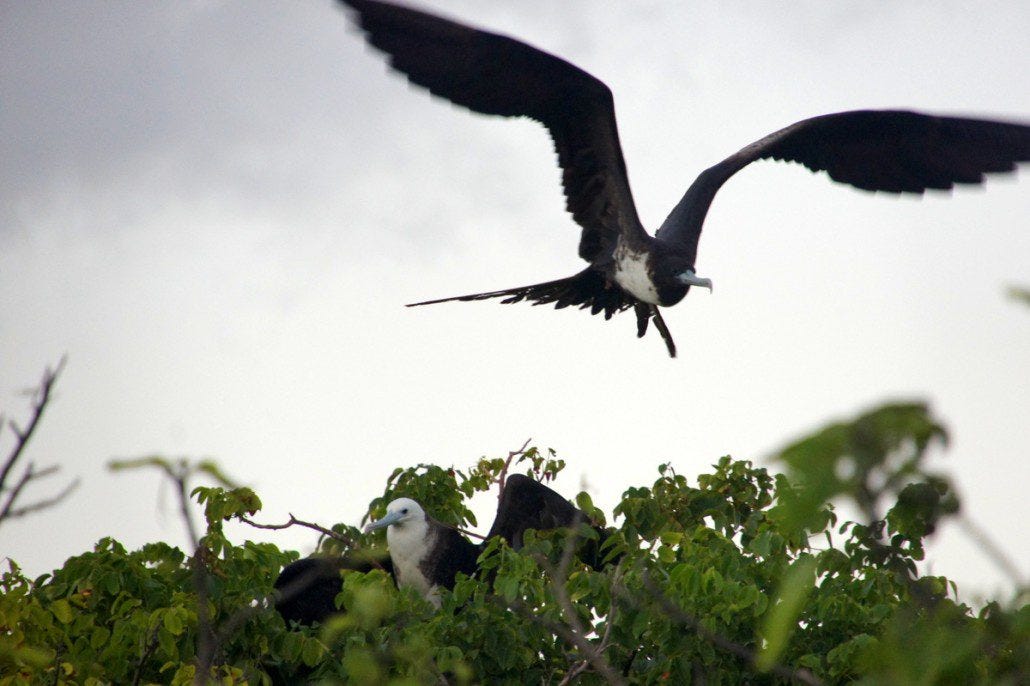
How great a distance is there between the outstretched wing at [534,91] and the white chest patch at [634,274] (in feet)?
0.22

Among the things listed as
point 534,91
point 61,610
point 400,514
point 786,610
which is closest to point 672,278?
point 534,91

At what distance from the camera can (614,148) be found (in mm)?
4523

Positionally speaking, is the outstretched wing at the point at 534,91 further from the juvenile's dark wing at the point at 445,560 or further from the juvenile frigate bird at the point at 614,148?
the juvenile's dark wing at the point at 445,560

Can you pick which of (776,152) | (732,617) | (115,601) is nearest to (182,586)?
(115,601)

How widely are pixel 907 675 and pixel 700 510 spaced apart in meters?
3.58

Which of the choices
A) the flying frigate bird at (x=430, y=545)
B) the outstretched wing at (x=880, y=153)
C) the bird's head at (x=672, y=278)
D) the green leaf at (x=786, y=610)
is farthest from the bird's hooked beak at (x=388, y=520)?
the green leaf at (x=786, y=610)

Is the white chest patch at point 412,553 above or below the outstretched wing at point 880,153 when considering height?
below

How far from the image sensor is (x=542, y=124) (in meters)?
4.52

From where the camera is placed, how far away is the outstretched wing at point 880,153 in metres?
4.71

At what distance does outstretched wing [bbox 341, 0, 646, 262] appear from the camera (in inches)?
161

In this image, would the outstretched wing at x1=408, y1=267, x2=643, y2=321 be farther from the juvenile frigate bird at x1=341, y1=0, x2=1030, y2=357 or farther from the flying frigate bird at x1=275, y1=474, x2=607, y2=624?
the flying frigate bird at x1=275, y1=474, x2=607, y2=624

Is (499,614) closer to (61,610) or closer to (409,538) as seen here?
(61,610)

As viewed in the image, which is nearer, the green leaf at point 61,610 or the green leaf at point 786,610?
the green leaf at point 786,610

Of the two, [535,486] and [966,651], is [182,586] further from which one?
[966,651]
